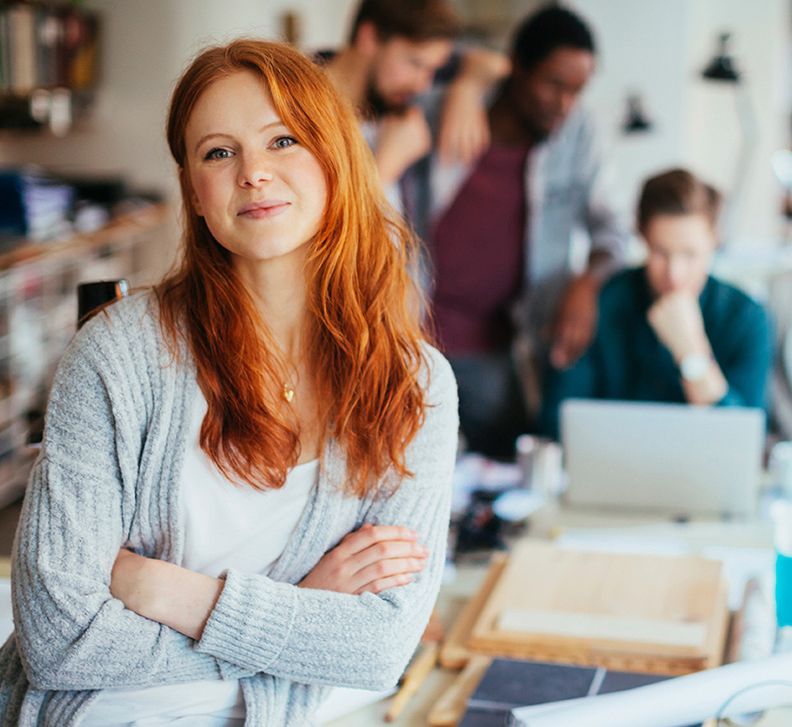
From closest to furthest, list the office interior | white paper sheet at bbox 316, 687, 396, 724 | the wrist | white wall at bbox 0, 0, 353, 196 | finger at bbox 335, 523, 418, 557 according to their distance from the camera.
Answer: finger at bbox 335, 523, 418, 557 → white paper sheet at bbox 316, 687, 396, 724 → the wrist → the office interior → white wall at bbox 0, 0, 353, 196

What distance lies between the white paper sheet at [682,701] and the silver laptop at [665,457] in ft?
2.51

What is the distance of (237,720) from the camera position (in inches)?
46.1

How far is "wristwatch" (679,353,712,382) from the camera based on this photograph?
254 centimetres

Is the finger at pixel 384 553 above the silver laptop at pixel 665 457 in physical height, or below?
above

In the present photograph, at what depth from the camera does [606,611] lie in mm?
1546

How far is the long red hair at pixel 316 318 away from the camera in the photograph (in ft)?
3.85

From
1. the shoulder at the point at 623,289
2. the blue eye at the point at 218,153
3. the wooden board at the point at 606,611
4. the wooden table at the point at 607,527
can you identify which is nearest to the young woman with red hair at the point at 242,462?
the blue eye at the point at 218,153

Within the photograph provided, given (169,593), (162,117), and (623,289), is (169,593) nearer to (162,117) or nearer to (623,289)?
(623,289)

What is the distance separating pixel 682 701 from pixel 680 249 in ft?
5.32

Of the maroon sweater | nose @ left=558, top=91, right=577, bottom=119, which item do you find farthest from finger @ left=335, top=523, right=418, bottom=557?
nose @ left=558, top=91, right=577, bottom=119

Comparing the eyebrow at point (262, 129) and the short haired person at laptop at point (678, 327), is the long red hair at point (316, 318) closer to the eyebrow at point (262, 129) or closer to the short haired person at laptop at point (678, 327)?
the eyebrow at point (262, 129)

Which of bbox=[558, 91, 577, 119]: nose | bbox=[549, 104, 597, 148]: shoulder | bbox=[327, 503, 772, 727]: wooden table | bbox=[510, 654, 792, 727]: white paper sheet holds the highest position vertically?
bbox=[558, 91, 577, 119]: nose

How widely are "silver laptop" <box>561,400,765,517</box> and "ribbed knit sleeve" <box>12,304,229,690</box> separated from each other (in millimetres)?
1062

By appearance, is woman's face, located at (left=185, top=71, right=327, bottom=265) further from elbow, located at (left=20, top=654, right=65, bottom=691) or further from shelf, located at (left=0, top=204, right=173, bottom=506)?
shelf, located at (left=0, top=204, right=173, bottom=506)
